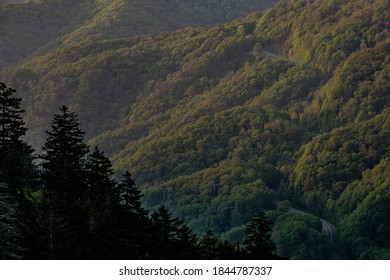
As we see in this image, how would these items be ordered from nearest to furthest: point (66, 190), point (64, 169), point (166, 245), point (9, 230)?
point (9, 230), point (64, 169), point (66, 190), point (166, 245)

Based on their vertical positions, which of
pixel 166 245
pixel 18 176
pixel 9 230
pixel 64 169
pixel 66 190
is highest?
pixel 64 169

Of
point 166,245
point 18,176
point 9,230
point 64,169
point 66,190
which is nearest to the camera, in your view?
point 9,230

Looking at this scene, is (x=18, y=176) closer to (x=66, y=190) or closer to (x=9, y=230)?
(x=66, y=190)

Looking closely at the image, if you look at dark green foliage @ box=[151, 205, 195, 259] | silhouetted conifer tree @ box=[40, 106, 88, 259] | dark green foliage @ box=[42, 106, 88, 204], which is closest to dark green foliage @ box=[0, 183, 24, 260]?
silhouetted conifer tree @ box=[40, 106, 88, 259]

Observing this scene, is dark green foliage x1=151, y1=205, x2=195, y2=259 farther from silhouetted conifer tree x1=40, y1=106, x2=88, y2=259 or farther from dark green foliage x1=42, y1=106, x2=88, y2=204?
dark green foliage x1=42, y1=106, x2=88, y2=204

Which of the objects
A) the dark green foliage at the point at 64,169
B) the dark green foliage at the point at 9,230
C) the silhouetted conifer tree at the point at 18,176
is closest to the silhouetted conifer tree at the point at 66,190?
the dark green foliage at the point at 64,169

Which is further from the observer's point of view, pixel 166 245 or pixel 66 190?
pixel 166 245

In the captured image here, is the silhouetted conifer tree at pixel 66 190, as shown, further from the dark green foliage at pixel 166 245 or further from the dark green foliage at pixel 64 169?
the dark green foliage at pixel 166 245

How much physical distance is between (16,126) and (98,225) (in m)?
19.4

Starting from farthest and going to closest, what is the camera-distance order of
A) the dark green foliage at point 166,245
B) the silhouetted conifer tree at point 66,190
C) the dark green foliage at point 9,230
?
the dark green foliage at point 166,245 < the silhouetted conifer tree at point 66,190 < the dark green foliage at point 9,230

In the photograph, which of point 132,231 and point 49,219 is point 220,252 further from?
point 49,219

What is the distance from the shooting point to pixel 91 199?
3248 inches

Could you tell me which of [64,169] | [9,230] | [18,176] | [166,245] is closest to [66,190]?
[64,169]
